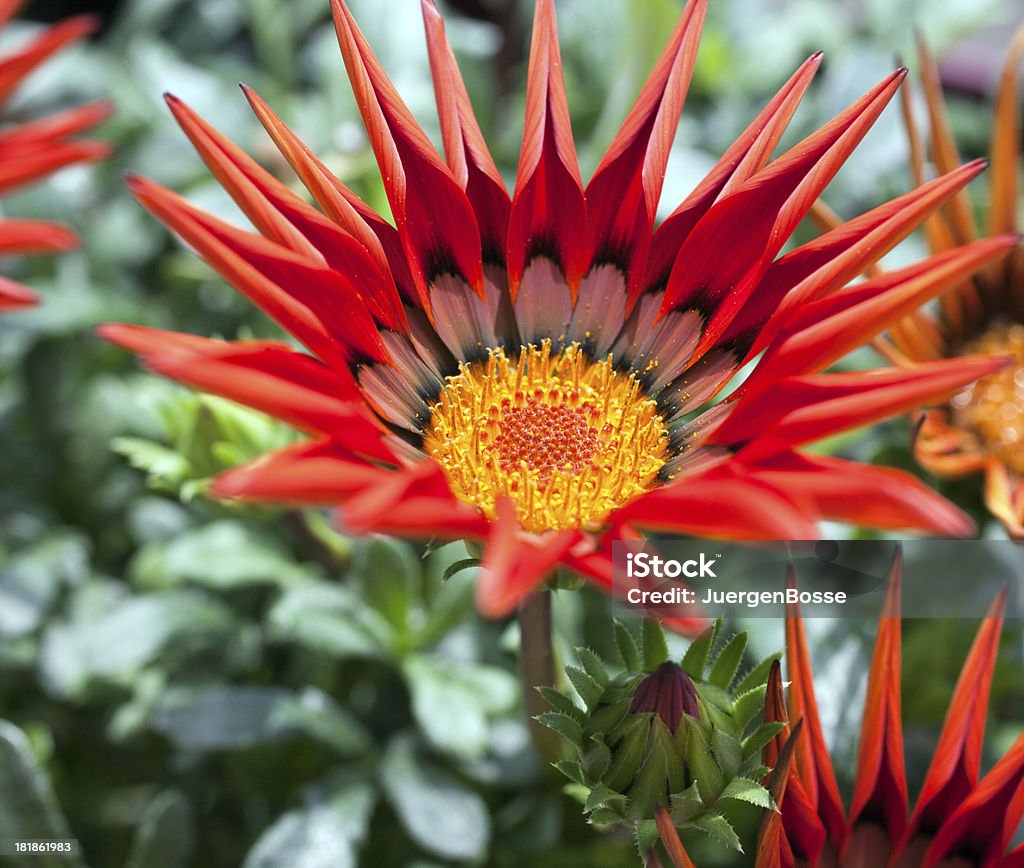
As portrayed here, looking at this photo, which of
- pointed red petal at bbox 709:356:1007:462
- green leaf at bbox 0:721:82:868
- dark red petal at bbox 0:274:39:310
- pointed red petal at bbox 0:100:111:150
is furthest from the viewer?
pointed red petal at bbox 0:100:111:150

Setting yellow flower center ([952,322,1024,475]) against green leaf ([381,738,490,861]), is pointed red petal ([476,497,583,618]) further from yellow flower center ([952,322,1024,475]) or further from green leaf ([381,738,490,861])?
yellow flower center ([952,322,1024,475])

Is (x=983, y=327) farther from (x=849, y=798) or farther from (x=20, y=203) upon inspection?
(x=20, y=203)

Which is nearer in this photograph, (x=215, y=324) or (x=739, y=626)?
(x=739, y=626)

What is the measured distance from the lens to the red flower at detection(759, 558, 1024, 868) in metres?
0.95

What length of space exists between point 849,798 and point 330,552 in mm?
713

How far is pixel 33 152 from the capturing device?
4.47 feet

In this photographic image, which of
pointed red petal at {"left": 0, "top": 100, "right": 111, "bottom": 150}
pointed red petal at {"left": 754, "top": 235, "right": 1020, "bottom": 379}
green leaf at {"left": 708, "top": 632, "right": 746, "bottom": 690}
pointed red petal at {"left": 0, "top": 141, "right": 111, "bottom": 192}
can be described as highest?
pointed red petal at {"left": 0, "top": 100, "right": 111, "bottom": 150}

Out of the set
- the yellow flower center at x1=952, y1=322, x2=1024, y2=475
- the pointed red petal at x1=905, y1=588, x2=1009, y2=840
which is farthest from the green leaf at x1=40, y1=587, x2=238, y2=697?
the yellow flower center at x1=952, y1=322, x2=1024, y2=475

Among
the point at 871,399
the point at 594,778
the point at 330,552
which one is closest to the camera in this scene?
the point at 871,399

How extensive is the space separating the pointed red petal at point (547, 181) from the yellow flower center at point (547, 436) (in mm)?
107

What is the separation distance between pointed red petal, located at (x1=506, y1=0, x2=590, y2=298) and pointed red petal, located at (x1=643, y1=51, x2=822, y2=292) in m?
0.09

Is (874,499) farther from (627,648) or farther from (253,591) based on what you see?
(253,591)

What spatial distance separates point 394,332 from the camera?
1194 mm

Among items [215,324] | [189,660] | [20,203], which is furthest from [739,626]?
[20,203]
